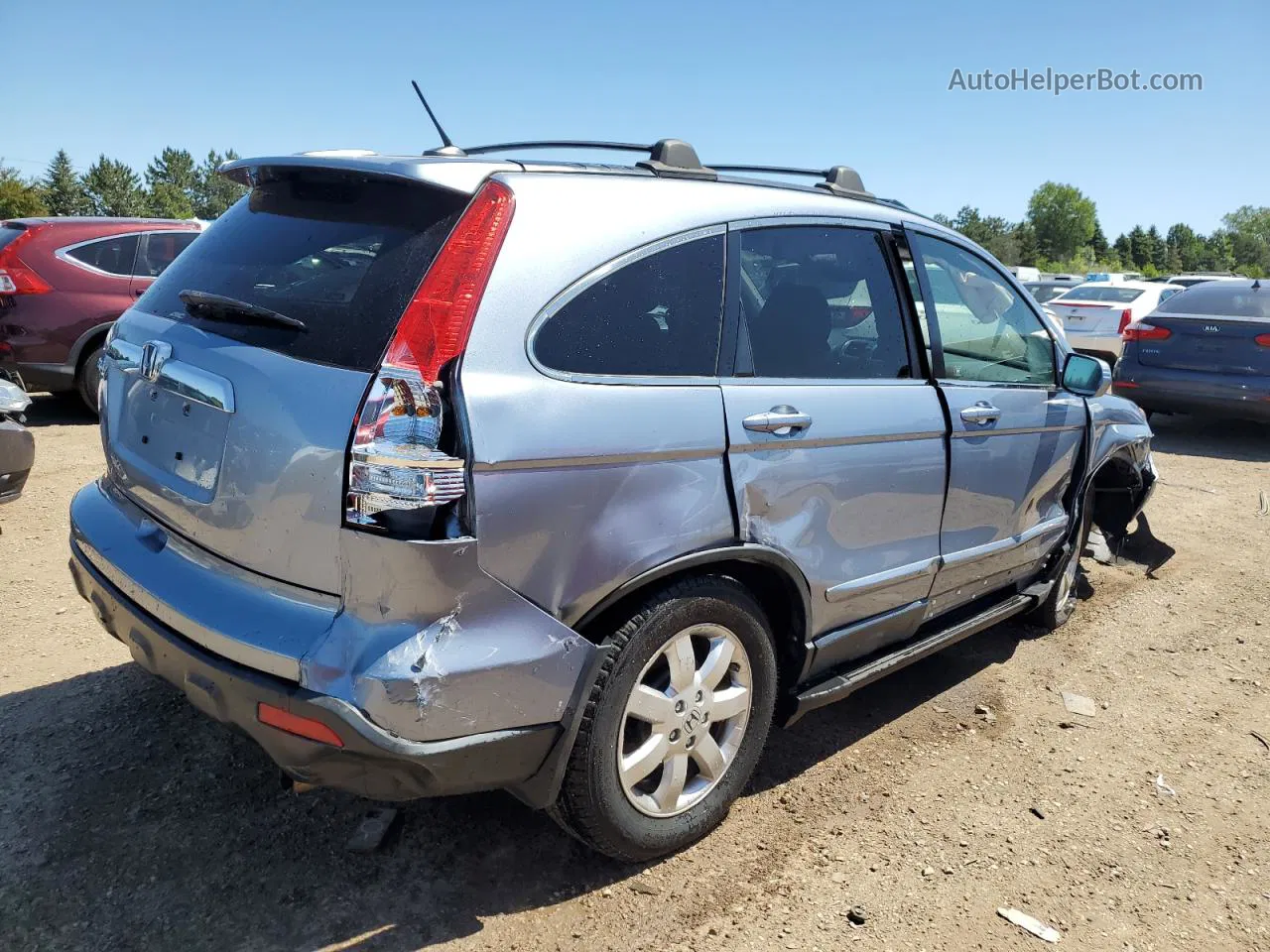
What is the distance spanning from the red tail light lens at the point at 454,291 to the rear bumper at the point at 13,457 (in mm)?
3512

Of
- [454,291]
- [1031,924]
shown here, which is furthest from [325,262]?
[1031,924]

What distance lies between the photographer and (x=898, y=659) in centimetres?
326

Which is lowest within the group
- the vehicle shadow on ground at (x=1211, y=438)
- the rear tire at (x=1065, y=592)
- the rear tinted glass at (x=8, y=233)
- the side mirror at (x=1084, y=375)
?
the vehicle shadow on ground at (x=1211, y=438)

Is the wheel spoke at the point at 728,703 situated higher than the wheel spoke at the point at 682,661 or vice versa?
the wheel spoke at the point at 682,661

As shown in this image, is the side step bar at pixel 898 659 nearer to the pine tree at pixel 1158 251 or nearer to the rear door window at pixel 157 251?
the rear door window at pixel 157 251

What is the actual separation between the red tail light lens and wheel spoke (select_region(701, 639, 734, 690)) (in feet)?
3.65

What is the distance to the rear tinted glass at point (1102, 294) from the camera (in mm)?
16953

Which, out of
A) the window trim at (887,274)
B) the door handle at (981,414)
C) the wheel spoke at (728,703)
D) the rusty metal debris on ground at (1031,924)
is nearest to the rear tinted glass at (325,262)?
the window trim at (887,274)

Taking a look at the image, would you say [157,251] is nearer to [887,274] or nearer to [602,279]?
[887,274]

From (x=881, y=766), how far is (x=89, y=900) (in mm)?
2428

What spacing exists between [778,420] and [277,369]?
1.29 m

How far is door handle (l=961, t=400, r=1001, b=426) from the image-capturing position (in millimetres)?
3330

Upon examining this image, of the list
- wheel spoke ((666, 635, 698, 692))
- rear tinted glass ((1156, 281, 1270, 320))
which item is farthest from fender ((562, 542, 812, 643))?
rear tinted glass ((1156, 281, 1270, 320))

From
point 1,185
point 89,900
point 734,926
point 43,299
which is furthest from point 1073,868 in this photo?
point 1,185
